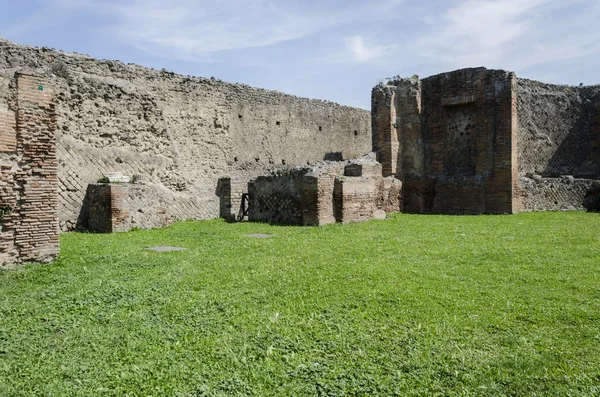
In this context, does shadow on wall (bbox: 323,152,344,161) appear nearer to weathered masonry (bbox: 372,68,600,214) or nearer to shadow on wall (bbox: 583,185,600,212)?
weathered masonry (bbox: 372,68,600,214)

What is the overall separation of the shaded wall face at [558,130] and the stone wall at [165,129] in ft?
24.4

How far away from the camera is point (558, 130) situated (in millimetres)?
16656

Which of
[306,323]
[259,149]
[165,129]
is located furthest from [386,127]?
[306,323]

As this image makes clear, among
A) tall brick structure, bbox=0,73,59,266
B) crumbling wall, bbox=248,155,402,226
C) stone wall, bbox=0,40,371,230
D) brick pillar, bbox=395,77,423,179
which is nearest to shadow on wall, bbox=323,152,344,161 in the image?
stone wall, bbox=0,40,371,230

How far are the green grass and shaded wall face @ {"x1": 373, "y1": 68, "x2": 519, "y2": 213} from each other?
23.1 ft

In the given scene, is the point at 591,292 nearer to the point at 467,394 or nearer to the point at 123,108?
the point at 467,394

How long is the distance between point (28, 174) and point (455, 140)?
12659 mm

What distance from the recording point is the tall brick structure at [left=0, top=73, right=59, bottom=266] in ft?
17.5

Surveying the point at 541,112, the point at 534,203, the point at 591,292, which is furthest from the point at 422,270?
the point at 541,112

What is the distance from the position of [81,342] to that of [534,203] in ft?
→ 45.3

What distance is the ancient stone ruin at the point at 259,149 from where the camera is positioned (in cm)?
570

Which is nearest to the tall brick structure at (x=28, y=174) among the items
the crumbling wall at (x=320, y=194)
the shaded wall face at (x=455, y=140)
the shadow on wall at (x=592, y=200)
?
the crumbling wall at (x=320, y=194)

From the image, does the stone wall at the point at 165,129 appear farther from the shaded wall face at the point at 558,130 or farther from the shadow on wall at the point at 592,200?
the shadow on wall at the point at 592,200

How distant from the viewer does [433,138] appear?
48.4 ft
